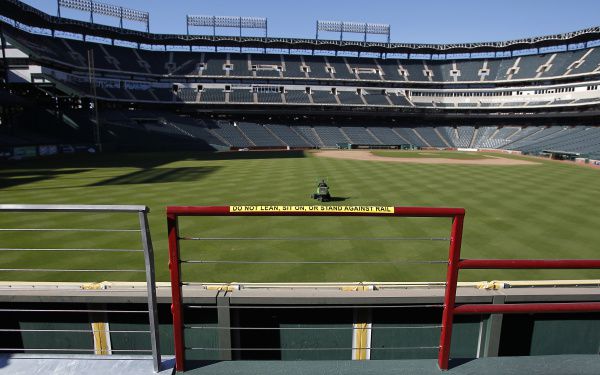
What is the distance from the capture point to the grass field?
409 inches

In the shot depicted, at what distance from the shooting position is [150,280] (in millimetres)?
2750

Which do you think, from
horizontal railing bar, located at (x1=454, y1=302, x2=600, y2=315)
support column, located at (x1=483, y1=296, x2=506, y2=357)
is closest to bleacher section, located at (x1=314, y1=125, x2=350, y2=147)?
support column, located at (x1=483, y1=296, x2=506, y2=357)

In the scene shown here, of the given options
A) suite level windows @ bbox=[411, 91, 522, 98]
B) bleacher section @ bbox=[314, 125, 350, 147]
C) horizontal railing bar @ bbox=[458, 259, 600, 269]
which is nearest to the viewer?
horizontal railing bar @ bbox=[458, 259, 600, 269]

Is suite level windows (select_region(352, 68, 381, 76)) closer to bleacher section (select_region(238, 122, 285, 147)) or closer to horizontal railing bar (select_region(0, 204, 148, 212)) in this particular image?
bleacher section (select_region(238, 122, 285, 147))

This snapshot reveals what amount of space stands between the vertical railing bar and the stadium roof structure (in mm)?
75750

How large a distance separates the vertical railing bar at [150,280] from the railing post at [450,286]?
7.78 ft

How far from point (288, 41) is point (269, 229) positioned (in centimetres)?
7769

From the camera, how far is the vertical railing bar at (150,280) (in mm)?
2608

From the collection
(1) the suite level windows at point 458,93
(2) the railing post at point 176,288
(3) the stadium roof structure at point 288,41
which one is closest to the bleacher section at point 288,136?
(3) the stadium roof structure at point 288,41

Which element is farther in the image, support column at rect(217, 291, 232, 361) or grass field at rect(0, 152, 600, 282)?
grass field at rect(0, 152, 600, 282)

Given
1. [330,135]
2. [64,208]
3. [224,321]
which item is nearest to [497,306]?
[224,321]

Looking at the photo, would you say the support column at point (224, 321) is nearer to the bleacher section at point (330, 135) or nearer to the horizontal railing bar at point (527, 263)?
the horizontal railing bar at point (527, 263)

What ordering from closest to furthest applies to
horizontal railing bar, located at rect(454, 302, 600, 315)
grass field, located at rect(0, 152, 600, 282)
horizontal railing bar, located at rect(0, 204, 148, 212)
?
horizontal railing bar, located at rect(0, 204, 148, 212) < horizontal railing bar, located at rect(454, 302, 600, 315) < grass field, located at rect(0, 152, 600, 282)

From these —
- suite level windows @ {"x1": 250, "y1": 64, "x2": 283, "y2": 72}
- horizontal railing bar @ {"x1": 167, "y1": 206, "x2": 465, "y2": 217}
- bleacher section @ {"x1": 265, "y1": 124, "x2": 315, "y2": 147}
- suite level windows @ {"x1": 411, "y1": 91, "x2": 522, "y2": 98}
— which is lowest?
bleacher section @ {"x1": 265, "y1": 124, "x2": 315, "y2": 147}
